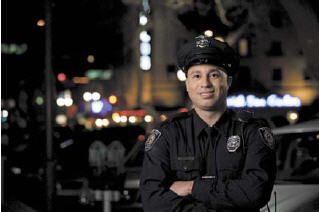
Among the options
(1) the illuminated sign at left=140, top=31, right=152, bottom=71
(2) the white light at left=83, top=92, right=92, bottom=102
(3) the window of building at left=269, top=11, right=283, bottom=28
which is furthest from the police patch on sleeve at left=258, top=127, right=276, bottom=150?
(2) the white light at left=83, top=92, right=92, bottom=102

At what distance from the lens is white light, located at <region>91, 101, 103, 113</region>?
52469 mm

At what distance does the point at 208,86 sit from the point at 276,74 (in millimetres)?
60123

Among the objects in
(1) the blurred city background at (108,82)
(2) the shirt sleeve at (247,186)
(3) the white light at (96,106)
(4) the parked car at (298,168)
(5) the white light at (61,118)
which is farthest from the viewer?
(5) the white light at (61,118)

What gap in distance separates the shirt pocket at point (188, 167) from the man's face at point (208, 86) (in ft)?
0.91

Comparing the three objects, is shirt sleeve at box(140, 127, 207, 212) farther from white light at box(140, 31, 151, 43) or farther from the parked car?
white light at box(140, 31, 151, 43)

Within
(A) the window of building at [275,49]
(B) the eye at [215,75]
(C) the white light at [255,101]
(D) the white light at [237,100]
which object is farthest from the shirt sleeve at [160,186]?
(A) the window of building at [275,49]

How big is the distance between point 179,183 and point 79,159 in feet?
47.3

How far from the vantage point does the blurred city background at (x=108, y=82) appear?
9156 mm

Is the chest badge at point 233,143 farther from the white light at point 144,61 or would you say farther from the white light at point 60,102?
the white light at point 60,102

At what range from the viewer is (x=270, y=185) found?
386 cm

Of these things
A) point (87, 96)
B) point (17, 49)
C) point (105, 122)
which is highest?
point (17, 49)

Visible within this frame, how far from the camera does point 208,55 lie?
12.5 feet

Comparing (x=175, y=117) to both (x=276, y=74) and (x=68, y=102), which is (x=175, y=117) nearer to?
(x=68, y=102)

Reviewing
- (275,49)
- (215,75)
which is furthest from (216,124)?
(275,49)
